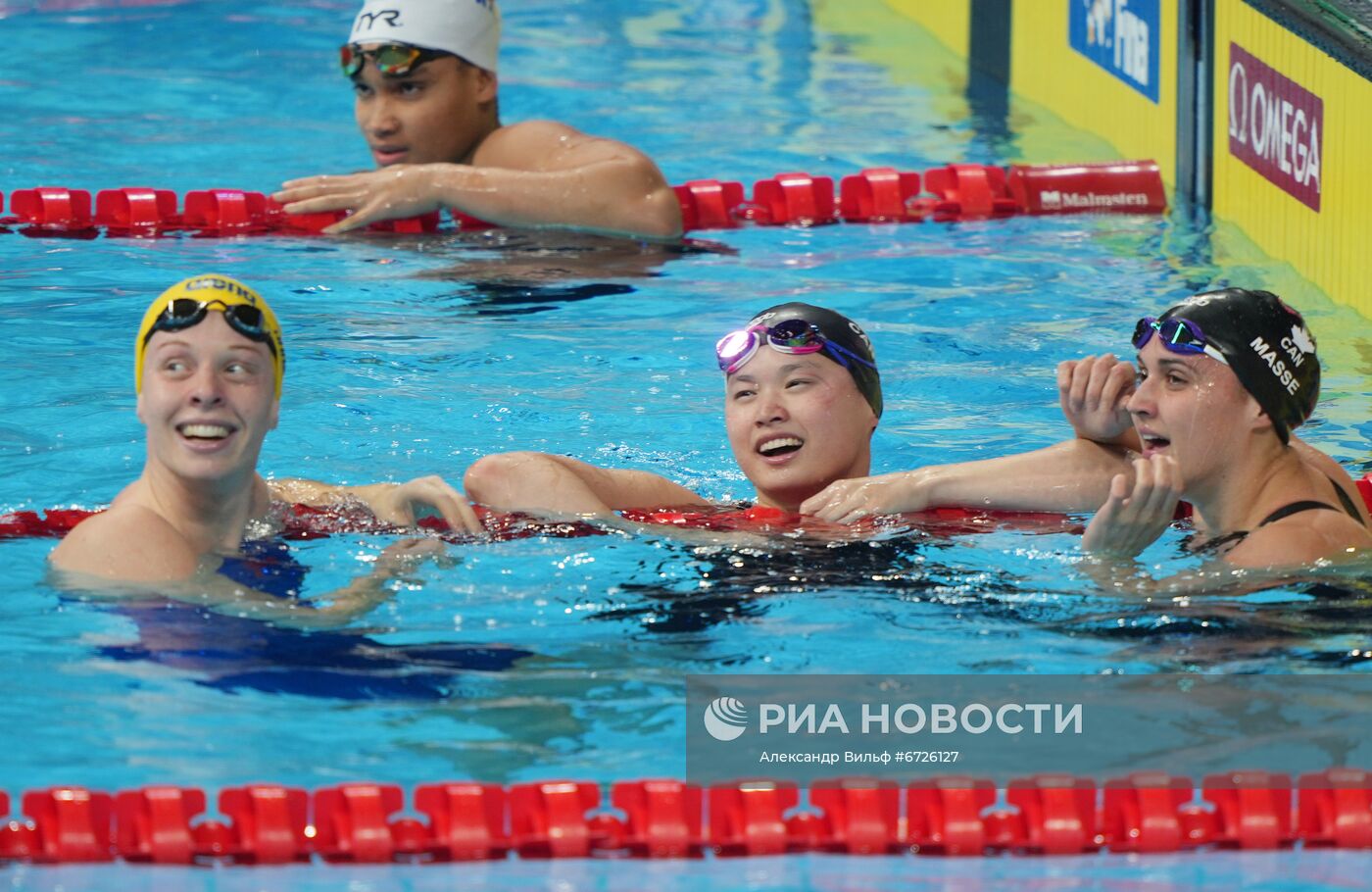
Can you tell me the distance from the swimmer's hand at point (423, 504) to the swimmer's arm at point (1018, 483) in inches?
30.1

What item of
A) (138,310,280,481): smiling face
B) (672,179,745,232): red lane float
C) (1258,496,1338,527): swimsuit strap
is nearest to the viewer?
(138,310,280,481): smiling face

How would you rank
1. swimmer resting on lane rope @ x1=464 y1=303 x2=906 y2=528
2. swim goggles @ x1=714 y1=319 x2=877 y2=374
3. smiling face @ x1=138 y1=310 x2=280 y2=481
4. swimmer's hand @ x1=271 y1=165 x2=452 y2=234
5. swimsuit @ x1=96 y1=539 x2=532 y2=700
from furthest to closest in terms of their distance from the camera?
swimmer's hand @ x1=271 y1=165 x2=452 y2=234
swim goggles @ x1=714 y1=319 x2=877 y2=374
swimmer resting on lane rope @ x1=464 y1=303 x2=906 y2=528
smiling face @ x1=138 y1=310 x2=280 y2=481
swimsuit @ x1=96 y1=539 x2=532 y2=700

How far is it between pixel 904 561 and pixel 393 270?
10.6 feet

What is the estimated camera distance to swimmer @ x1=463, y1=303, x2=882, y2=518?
14.3 ft

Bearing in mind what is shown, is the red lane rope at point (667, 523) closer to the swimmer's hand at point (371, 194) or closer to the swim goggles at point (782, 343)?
the swim goggles at point (782, 343)

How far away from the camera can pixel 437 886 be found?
317cm

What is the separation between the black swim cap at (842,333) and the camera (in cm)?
452

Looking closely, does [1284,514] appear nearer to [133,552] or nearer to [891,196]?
[133,552]

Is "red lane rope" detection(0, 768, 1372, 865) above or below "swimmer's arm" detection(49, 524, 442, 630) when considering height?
below

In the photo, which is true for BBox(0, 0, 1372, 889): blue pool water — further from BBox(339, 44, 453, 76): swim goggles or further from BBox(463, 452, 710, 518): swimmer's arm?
BBox(339, 44, 453, 76): swim goggles

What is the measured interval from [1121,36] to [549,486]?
16.9 ft

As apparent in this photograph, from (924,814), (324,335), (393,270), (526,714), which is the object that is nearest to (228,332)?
(526,714)

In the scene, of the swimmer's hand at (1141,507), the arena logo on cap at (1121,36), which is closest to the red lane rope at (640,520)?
the swimmer's hand at (1141,507)

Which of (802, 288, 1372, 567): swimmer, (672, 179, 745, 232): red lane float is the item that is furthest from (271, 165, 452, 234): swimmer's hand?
(802, 288, 1372, 567): swimmer
